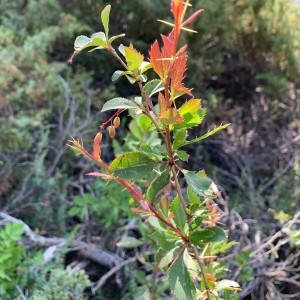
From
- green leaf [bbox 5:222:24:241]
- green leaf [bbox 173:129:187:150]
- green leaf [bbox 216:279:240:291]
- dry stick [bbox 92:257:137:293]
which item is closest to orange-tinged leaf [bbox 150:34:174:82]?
green leaf [bbox 173:129:187:150]

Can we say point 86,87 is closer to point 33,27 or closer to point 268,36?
point 33,27

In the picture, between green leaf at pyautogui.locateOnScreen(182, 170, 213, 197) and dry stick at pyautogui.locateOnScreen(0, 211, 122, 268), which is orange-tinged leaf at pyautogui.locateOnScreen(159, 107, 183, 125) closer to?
green leaf at pyautogui.locateOnScreen(182, 170, 213, 197)

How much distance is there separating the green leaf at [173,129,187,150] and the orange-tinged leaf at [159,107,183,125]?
81 millimetres

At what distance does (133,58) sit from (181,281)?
354 millimetres

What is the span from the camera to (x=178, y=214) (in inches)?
36.0

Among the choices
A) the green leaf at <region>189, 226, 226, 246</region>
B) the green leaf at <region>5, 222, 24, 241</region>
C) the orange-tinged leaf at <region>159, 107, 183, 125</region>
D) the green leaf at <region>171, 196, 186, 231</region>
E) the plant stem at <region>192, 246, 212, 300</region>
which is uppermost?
the orange-tinged leaf at <region>159, 107, 183, 125</region>

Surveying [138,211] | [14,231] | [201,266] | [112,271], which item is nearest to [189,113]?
[138,211]

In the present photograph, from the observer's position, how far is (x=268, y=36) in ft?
9.17

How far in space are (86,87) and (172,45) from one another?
180 cm

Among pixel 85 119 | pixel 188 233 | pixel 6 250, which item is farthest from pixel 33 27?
A: pixel 188 233

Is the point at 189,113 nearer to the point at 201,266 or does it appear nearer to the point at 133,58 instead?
the point at 133,58

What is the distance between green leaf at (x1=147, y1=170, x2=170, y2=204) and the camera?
84 centimetres

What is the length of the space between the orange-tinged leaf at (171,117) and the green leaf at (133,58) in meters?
0.08

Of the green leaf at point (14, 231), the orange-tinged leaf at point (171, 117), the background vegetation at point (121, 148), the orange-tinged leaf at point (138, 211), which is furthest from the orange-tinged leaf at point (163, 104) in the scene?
the green leaf at point (14, 231)
